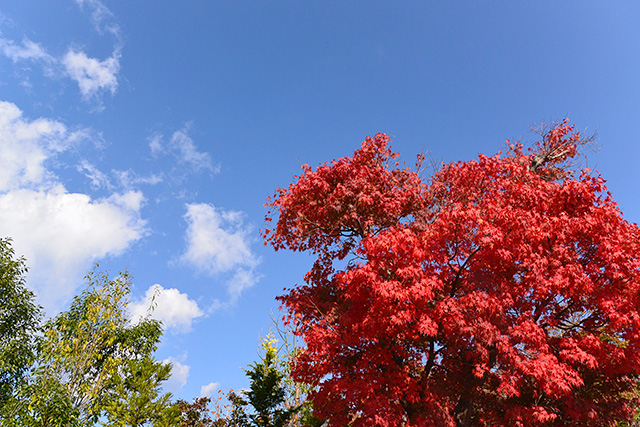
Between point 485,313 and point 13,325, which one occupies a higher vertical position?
point 13,325

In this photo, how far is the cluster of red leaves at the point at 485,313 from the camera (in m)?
9.54

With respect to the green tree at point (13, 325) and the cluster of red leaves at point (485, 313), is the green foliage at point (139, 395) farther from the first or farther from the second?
the cluster of red leaves at point (485, 313)

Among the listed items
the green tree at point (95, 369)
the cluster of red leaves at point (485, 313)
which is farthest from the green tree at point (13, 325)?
the cluster of red leaves at point (485, 313)

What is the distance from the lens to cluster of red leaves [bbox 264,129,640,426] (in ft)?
31.3

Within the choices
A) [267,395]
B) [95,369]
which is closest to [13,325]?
[95,369]

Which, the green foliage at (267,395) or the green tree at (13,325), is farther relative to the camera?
the green foliage at (267,395)

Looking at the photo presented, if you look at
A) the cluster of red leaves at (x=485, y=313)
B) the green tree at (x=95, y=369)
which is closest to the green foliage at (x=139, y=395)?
the green tree at (x=95, y=369)

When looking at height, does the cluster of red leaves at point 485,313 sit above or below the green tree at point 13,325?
below

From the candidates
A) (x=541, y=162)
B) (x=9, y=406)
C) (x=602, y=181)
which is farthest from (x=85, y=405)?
(x=541, y=162)

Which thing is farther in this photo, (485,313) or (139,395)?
(139,395)

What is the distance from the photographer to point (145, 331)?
19.1 m

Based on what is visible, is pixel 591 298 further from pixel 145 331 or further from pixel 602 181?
pixel 145 331

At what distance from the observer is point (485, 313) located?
9602 millimetres

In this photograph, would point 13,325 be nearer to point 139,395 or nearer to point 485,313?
point 139,395
